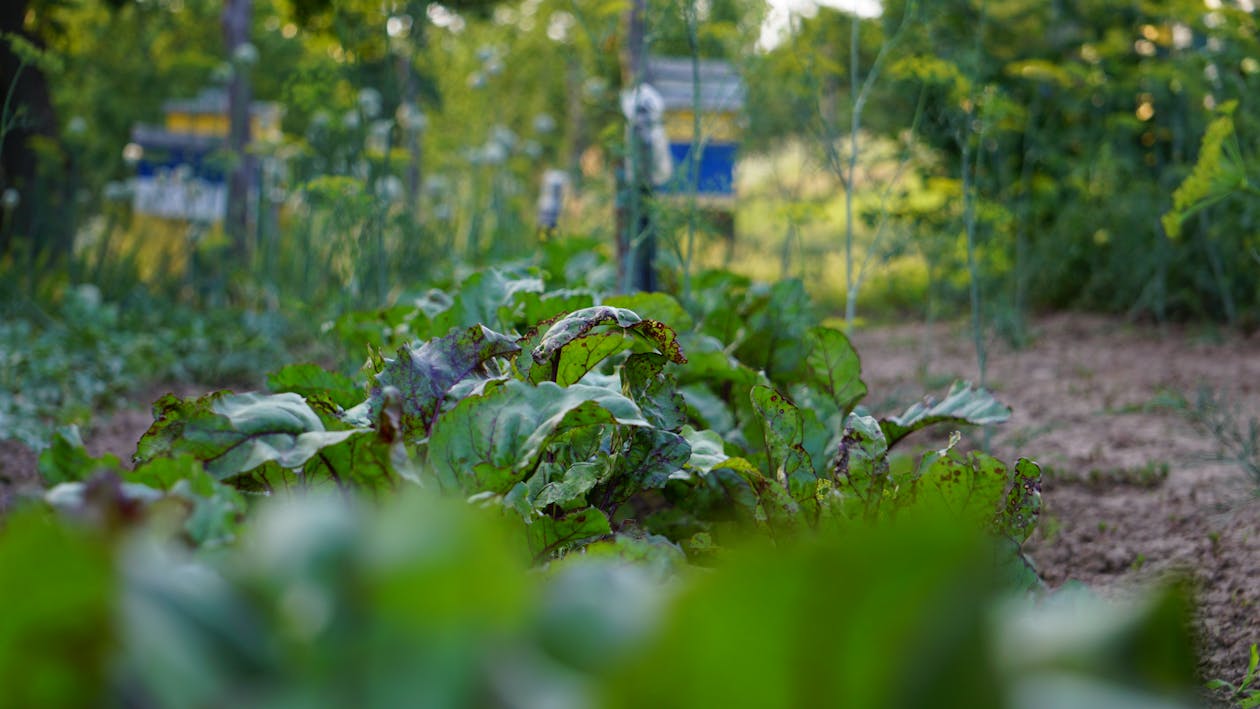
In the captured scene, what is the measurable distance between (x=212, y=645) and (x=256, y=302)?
254 inches

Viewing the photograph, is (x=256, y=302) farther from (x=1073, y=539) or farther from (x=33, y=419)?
(x=1073, y=539)

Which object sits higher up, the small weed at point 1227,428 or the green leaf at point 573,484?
the green leaf at point 573,484

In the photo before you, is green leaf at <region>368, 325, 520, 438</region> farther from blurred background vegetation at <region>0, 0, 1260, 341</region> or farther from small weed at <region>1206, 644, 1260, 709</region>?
blurred background vegetation at <region>0, 0, 1260, 341</region>

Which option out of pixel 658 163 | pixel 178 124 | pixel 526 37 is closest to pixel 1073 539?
pixel 658 163

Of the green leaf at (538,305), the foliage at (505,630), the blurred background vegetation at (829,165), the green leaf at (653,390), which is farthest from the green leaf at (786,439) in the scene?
the blurred background vegetation at (829,165)

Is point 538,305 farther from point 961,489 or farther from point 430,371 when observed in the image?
point 961,489

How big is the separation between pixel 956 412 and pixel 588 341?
2.00ft

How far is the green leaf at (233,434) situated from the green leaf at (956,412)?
936 mm

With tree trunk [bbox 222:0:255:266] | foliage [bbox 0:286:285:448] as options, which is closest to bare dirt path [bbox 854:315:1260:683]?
foliage [bbox 0:286:285:448]

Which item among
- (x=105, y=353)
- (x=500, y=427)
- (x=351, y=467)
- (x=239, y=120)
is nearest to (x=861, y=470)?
(x=500, y=427)

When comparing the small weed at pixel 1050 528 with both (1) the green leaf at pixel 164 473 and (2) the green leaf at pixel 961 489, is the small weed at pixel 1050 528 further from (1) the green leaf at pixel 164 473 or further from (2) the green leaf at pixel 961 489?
(1) the green leaf at pixel 164 473

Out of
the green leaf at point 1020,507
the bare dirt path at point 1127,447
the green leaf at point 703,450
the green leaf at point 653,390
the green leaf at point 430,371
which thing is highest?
the green leaf at point 430,371

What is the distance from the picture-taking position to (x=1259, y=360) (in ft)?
16.4

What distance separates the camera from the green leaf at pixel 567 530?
1.26 m
